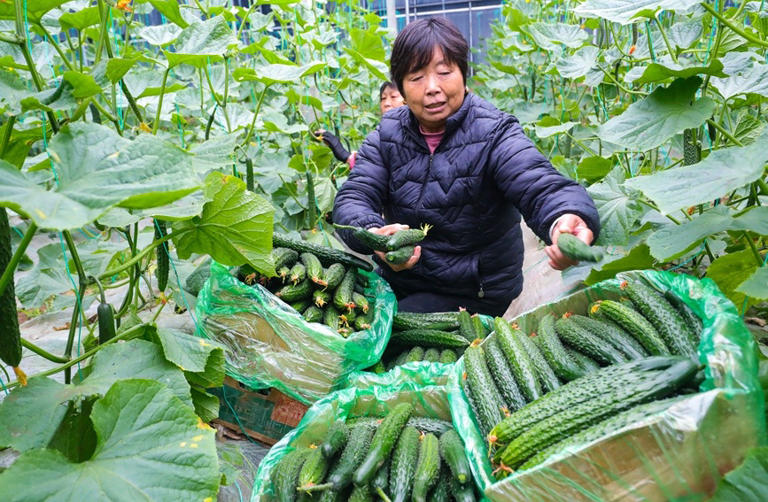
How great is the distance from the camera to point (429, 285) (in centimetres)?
341

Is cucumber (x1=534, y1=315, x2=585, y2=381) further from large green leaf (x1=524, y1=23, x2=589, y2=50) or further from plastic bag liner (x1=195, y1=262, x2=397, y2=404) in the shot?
large green leaf (x1=524, y1=23, x2=589, y2=50)

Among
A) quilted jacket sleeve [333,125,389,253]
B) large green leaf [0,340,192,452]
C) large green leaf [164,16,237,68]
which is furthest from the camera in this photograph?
quilted jacket sleeve [333,125,389,253]

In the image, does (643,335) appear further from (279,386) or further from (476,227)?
(279,386)

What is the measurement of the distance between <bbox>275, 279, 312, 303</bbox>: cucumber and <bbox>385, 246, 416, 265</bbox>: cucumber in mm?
440

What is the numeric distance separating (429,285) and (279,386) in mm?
1116

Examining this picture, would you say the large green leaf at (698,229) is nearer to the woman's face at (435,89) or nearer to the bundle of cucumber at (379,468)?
the bundle of cucumber at (379,468)

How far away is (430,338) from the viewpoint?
2.90 m

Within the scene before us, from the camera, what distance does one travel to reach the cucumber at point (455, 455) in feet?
6.18

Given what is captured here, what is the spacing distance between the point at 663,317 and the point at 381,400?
1.14 meters

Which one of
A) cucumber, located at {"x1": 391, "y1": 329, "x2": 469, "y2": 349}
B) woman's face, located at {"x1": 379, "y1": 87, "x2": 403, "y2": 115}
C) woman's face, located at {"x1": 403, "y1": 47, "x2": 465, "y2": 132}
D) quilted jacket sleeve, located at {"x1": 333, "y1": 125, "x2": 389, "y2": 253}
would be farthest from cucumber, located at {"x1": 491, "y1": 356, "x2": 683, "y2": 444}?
woman's face, located at {"x1": 379, "y1": 87, "x2": 403, "y2": 115}

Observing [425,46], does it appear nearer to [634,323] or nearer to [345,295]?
[345,295]

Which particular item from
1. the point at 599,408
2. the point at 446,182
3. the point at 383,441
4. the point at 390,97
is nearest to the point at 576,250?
the point at 599,408

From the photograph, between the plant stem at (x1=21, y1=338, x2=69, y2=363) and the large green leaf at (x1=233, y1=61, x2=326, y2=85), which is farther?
the large green leaf at (x1=233, y1=61, x2=326, y2=85)

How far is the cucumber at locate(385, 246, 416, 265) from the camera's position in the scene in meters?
2.74
